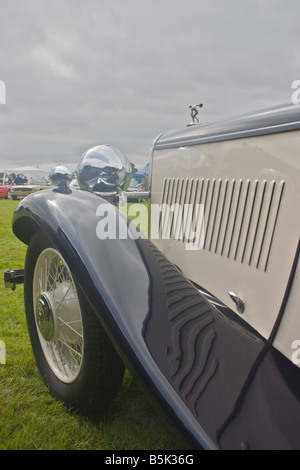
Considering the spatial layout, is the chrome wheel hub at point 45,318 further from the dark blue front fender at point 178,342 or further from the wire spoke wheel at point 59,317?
the dark blue front fender at point 178,342

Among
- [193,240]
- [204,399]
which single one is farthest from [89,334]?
[193,240]

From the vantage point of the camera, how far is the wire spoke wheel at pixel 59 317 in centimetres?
176

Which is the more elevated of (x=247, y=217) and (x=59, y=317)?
(x=247, y=217)

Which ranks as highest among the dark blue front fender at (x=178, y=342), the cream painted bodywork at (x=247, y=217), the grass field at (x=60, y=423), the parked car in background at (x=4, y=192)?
the cream painted bodywork at (x=247, y=217)

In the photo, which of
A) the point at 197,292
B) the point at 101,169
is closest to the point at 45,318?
the point at 197,292

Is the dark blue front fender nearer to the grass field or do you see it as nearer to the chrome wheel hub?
the grass field

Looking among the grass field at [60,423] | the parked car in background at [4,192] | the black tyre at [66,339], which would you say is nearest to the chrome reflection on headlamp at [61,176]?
the black tyre at [66,339]

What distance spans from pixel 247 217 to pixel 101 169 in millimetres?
1129

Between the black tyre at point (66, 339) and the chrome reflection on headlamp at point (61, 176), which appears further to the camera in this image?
the chrome reflection on headlamp at point (61, 176)

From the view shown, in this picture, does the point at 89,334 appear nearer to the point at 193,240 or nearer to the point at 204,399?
the point at 204,399

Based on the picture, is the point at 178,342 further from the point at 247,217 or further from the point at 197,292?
the point at 247,217

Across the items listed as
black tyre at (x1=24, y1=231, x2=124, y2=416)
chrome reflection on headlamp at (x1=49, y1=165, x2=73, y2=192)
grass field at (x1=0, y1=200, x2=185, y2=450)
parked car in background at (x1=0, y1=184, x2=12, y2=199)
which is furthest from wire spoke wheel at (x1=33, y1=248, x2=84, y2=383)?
parked car in background at (x1=0, y1=184, x2=12, y2=199)

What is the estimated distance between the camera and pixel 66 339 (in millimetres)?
1818

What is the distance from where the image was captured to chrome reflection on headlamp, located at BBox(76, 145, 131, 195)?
7.70ft
